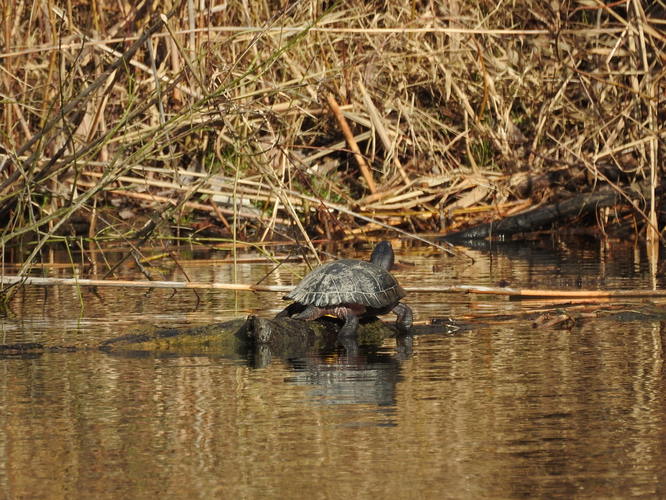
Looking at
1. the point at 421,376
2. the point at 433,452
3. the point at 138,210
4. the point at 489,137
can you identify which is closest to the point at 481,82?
the point at 489,137

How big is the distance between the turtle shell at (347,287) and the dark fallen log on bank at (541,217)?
5789mm

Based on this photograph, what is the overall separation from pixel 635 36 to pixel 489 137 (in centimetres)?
193

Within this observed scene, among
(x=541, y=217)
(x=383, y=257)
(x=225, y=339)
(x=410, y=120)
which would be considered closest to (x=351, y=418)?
(x=225, y=339)

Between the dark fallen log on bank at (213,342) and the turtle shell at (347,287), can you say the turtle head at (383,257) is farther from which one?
the dark fallen log on bank at (213,342)

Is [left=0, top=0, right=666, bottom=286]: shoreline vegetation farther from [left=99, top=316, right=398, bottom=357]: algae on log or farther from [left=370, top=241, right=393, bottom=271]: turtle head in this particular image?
[left=99, top=316, right=398, bottom=357]: algae on log

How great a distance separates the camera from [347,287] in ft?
22.2

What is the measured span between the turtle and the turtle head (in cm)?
56

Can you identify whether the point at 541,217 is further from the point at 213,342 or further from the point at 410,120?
the point at 213,342

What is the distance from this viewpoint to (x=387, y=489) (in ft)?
12.1

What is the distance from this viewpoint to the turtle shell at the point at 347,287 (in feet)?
22.1

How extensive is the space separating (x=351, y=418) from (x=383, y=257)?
315 centimetres

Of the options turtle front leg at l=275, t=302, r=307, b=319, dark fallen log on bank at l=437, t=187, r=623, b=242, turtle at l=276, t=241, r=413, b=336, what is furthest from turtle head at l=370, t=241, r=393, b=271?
dark fallen log on bank at l=437, t=187, r=623, b=242

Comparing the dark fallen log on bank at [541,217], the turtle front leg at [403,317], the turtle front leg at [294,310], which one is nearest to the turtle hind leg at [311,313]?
the turtle front leg at [294,310]

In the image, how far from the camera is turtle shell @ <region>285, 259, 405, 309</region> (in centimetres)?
673
